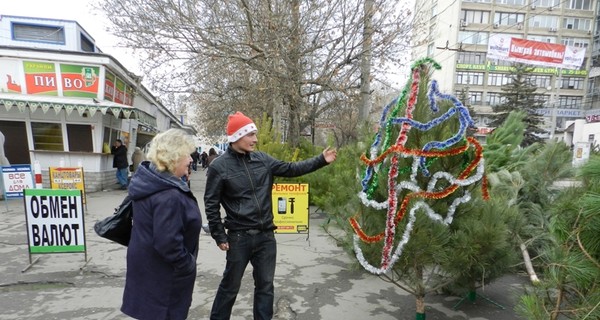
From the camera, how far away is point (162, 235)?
6.82 ft

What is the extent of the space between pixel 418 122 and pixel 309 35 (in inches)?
326

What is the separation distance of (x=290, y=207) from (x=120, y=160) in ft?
26.8

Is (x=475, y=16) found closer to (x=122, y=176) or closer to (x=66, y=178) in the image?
(x=122, y=176)

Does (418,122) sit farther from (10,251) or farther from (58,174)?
(58,174)

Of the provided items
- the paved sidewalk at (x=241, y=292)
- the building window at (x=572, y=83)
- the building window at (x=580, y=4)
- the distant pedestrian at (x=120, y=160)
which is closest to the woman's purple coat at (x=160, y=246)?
the paved sidewalk at (x=241, y=292)

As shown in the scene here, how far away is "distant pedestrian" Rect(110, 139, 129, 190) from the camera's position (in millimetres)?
11510

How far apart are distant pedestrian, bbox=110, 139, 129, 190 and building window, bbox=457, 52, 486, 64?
5169 cm

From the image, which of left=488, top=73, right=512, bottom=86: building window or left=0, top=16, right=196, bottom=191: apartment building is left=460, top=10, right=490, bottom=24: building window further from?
left=0, top=16, right=196, bottom=191: apartment building

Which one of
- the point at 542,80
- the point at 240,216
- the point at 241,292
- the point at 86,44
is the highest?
the point at 542,80

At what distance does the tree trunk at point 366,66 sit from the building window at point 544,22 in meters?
52.6

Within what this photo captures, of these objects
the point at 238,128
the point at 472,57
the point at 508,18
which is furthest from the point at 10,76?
the point at 508,18

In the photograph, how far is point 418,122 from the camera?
261 cm

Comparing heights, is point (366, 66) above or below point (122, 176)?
above

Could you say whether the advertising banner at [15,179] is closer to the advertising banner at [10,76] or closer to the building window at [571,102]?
the advertising banner at [10,76]
